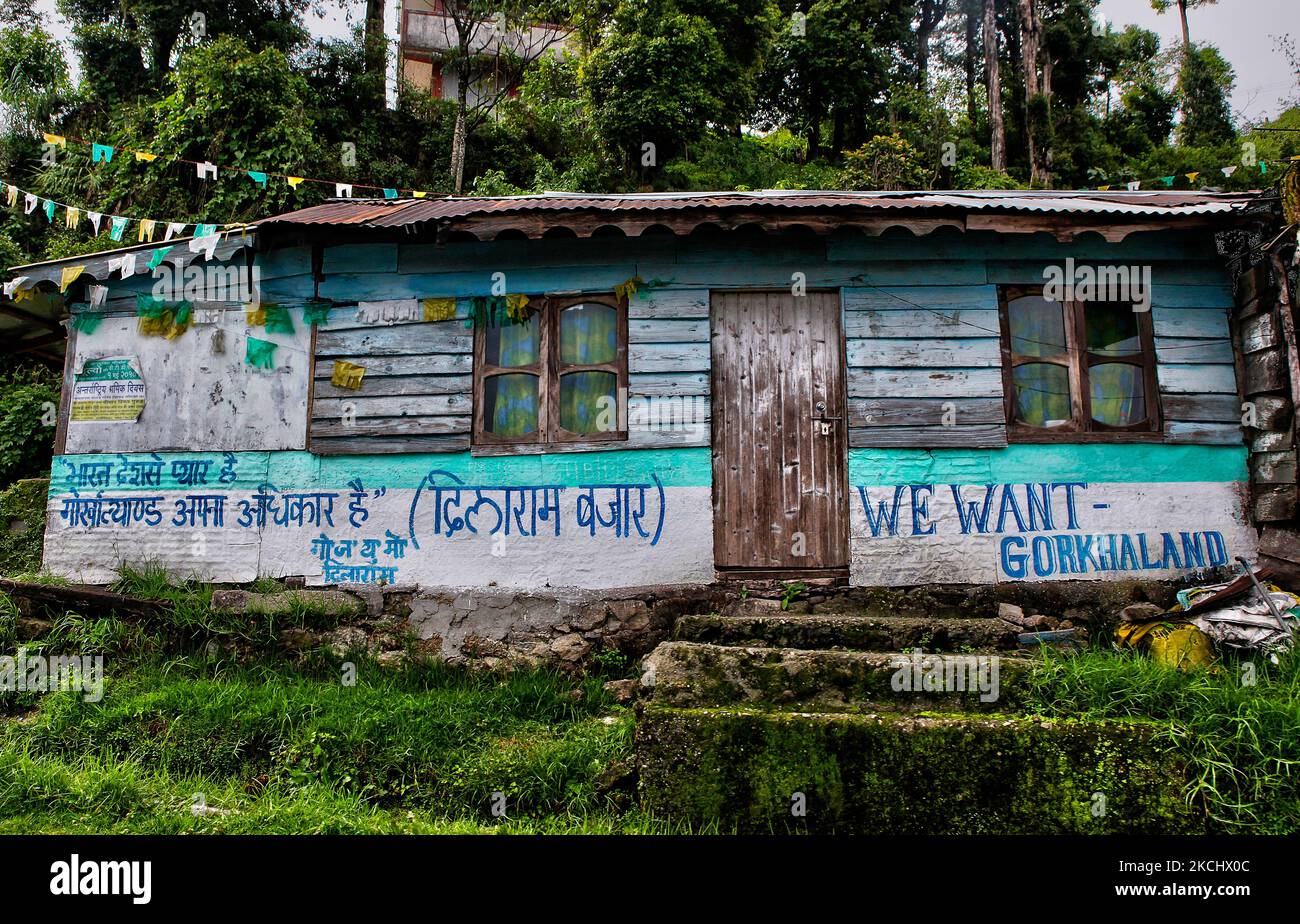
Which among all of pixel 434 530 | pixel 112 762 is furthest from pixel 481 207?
pixel 112 762

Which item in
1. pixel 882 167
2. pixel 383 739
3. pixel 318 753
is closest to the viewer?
pixel 318 753

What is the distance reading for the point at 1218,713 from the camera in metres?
4.39

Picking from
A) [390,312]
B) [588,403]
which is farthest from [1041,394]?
[390,312]

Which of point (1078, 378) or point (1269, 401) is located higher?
point (1078, 378)

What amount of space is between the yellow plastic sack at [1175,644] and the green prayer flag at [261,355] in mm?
6847

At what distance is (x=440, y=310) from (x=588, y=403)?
1.46 meters

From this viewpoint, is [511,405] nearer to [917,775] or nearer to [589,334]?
[589,334]

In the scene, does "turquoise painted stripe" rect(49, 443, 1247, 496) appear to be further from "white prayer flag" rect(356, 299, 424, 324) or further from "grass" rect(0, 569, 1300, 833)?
"grass" rect(0, 569, 1300, 833)

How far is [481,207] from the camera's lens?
22.0 feet

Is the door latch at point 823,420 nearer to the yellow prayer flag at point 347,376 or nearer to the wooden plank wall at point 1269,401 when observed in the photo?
the wooden plank wall at point 1269,401

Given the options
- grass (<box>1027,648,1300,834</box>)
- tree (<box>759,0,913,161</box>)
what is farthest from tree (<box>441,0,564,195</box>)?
grass (<box>1027,648,1300,834</box>)

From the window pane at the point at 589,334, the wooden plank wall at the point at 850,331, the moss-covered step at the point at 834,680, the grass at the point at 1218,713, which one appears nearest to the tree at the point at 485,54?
the wooden plank wall at the point at 850,331

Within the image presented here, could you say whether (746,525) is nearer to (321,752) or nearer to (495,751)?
(495,751)

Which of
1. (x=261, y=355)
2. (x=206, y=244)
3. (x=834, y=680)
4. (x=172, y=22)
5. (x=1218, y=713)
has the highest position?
(x=172, y=22)
